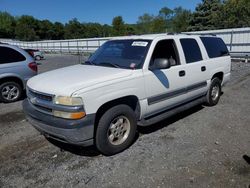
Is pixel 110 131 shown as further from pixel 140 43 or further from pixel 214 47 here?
pixel 214 47

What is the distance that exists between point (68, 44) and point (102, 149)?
33979mm

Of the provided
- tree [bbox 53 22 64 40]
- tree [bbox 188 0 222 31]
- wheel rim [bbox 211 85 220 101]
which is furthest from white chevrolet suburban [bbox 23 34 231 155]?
tree [bbox 53 22 64 40]

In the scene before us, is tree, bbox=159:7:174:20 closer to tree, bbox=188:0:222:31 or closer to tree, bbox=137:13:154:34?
tree, bbox=137:13:154:34

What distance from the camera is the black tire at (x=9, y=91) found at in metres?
7.28

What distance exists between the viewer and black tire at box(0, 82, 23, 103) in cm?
728

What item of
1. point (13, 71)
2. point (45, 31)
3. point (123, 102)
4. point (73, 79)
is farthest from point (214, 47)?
point (45, 31)

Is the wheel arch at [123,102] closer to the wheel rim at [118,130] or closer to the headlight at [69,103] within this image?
the wheel rim at [118,130]

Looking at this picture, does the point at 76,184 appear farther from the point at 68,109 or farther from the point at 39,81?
the point at 39,81

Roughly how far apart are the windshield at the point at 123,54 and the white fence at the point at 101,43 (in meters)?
13.6

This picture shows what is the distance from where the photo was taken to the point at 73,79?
12.6 ft

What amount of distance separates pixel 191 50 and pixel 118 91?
2.36 m

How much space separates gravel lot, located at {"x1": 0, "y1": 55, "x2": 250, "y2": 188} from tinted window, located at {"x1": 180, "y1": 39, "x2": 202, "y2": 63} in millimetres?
1348

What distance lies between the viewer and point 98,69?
4.32 metres

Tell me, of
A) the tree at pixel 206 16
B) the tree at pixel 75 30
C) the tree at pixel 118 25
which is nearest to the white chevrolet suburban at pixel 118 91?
the tree at pixel 206 16
